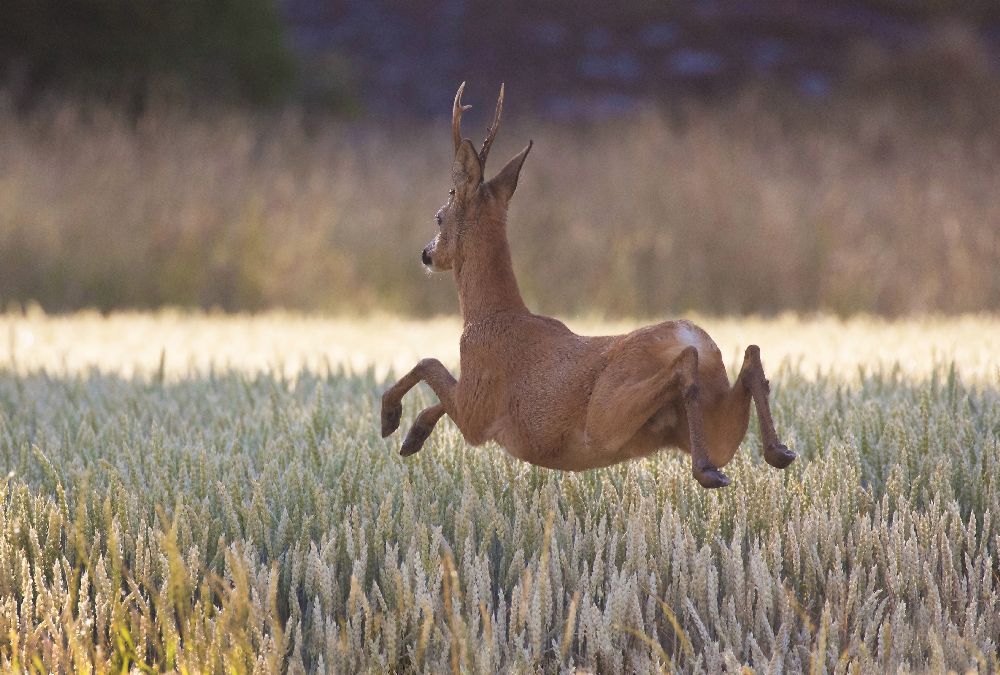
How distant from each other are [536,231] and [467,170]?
7.49m

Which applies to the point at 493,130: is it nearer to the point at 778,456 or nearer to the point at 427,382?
the point at 427,382

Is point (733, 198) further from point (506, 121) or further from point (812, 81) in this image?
point (812, 81)

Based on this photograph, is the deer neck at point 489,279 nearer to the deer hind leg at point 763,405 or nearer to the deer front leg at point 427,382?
the deer front leg at point 427,382

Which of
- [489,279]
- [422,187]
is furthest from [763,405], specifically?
[422,187]

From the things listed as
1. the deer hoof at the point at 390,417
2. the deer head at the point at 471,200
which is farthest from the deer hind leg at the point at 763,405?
the deer hoof at the point at 390,417

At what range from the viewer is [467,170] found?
287 centimetres

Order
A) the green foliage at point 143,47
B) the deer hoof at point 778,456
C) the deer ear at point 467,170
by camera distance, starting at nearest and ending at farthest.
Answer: the deer hoof at point 778,456 → the deer ear at point 467,170 → the green foliage at point 143,47

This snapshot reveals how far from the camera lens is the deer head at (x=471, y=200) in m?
2.85

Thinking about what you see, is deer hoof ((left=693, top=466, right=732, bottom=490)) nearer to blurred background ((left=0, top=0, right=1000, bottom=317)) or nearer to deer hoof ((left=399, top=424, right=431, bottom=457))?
deer hoof ((left=399, top=424, right=431, bottom=457))

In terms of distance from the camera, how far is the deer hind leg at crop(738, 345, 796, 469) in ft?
8.07

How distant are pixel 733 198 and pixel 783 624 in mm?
7751

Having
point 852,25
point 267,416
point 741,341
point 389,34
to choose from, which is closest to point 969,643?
point 267,416

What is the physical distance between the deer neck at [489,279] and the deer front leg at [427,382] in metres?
0.14

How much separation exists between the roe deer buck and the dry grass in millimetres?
6362
